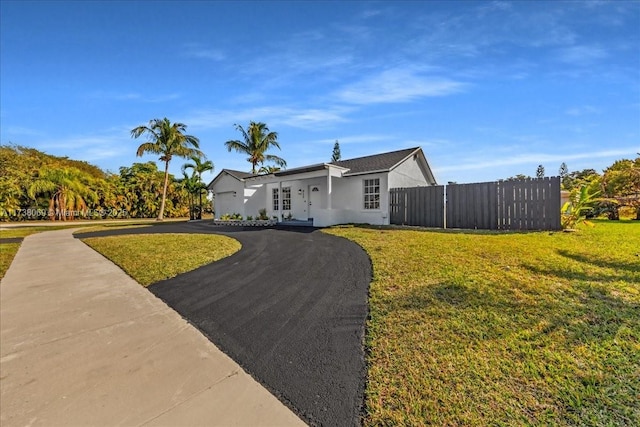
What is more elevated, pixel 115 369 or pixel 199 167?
pixel 199 167

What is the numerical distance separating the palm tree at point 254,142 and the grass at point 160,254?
62.8 feet

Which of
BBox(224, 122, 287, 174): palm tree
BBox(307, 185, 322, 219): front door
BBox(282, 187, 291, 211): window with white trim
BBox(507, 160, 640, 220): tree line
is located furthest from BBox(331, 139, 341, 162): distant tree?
BBox(507, 160, 640, 220): tree line

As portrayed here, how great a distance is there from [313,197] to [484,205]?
9720 mm

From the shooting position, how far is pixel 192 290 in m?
5.02

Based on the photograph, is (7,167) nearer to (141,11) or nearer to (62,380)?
(141,11)

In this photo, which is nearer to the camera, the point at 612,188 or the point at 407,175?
the point at 612,188

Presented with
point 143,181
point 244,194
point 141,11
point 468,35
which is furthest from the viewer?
point 143,181

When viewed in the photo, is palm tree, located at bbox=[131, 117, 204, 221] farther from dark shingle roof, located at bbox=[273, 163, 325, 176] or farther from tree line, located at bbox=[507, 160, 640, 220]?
tree line, located at bbox=[507, 160, 640, 220]

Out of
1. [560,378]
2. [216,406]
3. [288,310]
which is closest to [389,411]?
[216,406]

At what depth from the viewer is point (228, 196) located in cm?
2169

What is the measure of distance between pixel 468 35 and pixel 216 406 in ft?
36.0

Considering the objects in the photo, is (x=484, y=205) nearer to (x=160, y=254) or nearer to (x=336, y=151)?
(x=160, y=254)

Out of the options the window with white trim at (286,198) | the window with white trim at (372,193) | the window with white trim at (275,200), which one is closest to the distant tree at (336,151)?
the window with white trim at (275,200)

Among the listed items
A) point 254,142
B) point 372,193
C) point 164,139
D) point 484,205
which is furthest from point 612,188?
point 164,139
